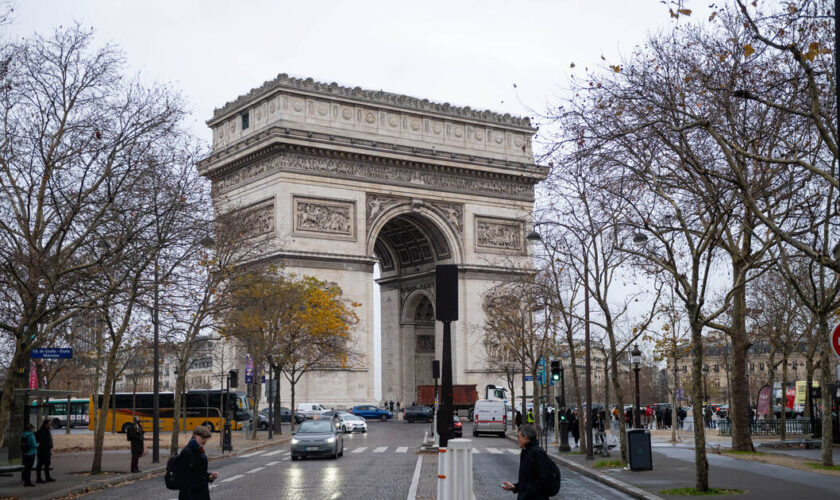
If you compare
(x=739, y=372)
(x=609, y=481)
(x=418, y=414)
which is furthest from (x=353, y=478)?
(x=418, y=414)

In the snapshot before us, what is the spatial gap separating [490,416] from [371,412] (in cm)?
1804

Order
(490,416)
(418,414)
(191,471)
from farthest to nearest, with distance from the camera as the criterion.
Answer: (418,414) → (490,416) → (191,471)

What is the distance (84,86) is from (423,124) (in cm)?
4723

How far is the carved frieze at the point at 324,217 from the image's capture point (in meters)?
65.1

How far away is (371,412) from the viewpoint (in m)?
68.9

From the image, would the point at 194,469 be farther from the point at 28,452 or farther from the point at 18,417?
the point at 18,417

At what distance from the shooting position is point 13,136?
78.7 ft

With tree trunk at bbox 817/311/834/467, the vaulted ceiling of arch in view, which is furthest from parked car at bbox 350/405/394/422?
tree trunk at bbox 817/311/834/467

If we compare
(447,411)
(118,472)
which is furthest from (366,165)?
(447,411)

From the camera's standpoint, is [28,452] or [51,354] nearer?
[28,452]

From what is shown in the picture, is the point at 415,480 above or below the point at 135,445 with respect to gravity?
below

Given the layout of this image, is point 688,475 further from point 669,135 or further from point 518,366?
point 518,366

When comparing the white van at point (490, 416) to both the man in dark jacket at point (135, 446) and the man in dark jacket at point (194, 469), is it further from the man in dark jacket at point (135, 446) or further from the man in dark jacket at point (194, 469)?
the man in dark jacket at point (194, 469)

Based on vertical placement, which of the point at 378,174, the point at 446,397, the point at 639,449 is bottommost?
the point at 639,449
